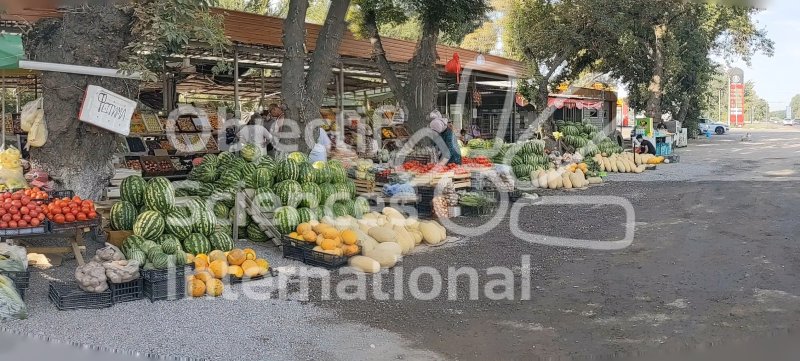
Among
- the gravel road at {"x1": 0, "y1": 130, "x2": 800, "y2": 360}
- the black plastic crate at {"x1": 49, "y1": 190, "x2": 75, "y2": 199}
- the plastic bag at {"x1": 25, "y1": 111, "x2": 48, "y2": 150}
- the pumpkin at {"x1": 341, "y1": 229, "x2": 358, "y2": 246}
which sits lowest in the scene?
the gravel road at {"x1": 0, "y1": 130, "x2": 800, "y2": 360}

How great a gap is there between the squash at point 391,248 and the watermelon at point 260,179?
199cm

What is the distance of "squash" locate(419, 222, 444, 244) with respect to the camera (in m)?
8.73

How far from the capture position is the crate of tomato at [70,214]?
6.60m

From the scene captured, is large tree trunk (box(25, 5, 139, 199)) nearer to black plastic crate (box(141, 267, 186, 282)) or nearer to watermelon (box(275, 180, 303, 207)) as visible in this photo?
watermelon (box(275, 180, 303, 207))

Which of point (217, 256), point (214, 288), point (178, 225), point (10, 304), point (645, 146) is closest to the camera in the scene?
point (10, 304)

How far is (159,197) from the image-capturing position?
7.30 meters

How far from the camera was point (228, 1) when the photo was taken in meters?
30.0

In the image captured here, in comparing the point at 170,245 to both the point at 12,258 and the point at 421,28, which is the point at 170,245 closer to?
the point at 12,258

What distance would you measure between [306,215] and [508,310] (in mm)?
3400

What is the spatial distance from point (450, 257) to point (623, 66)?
26593 millimetres

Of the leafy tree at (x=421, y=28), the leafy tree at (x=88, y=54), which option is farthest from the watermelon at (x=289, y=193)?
the leafy tree at (x=421, y=28)

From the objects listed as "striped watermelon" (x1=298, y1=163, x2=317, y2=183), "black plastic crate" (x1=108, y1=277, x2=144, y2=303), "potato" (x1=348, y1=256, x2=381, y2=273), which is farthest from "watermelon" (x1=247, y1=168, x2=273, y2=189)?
"black plastic crate" (x1=108, y1=277, x2=144, y2=303)

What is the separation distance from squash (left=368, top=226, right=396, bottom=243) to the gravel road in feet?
1.14

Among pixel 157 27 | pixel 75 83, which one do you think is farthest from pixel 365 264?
pixel 75 83
